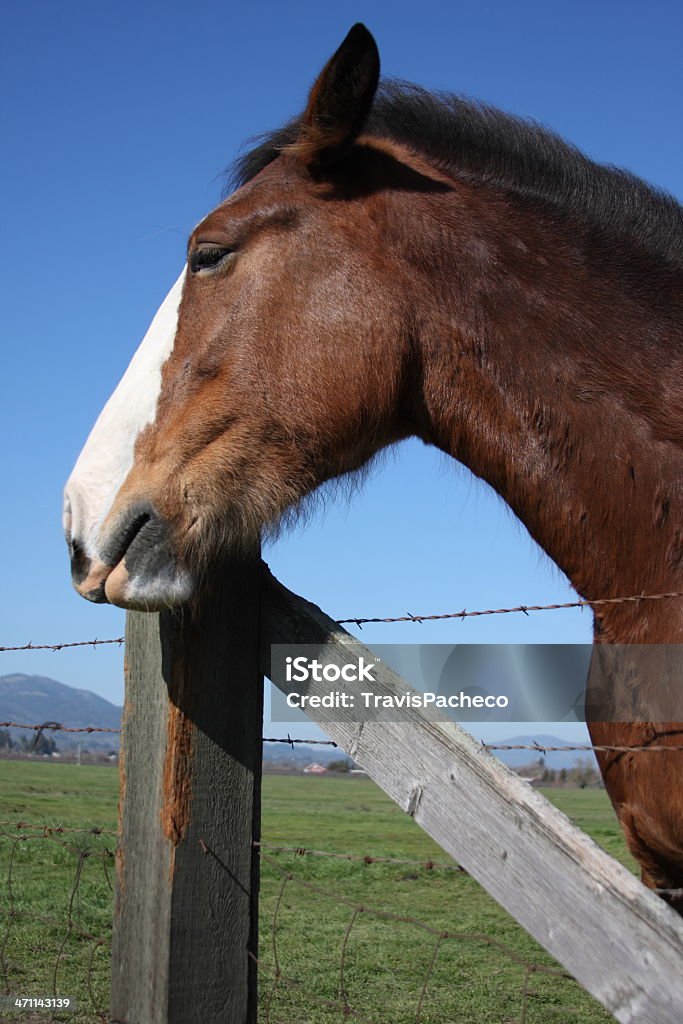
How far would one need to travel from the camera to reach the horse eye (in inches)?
103

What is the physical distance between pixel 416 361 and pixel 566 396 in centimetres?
43

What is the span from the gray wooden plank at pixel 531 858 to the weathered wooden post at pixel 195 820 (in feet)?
1.16

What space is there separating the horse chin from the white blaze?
112 mm

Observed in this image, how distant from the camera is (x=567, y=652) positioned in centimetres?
236

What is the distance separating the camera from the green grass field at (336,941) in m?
4.39

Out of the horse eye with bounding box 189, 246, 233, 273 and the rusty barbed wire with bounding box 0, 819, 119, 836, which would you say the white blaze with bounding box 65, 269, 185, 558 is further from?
the rusty barbed wire with bounding box 0, 819, 119, 836

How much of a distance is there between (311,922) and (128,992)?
175 inches

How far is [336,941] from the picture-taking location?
5762 mm

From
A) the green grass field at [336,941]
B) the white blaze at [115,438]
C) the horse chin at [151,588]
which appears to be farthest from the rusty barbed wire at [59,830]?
the white blaze at [115,438]

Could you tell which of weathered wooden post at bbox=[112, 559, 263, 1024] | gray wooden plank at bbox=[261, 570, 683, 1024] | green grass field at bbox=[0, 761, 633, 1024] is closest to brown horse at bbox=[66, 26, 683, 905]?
weathered wooden post at bbox=[112, 559, 263, 1024]

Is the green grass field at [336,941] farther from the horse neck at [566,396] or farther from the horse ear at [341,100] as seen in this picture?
the horse ear at [341,100]

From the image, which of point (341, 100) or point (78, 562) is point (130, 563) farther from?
point (341, 100)

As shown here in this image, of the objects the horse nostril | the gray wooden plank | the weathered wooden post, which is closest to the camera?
the gray wooden plank

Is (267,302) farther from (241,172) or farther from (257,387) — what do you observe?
(241,172)
